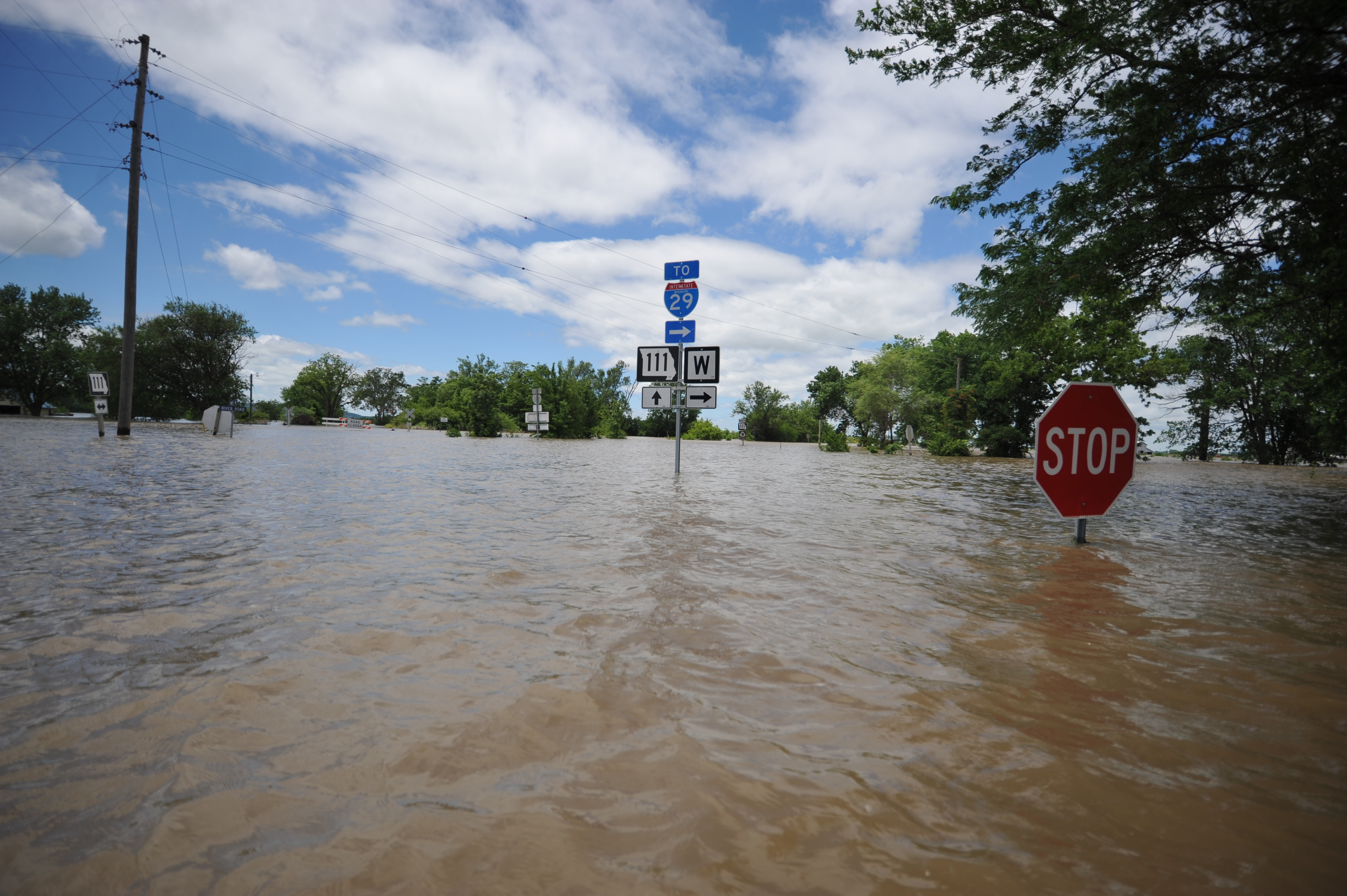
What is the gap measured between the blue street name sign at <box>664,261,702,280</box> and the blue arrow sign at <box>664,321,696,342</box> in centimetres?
89

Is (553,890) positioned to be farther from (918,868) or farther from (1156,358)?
(1156,358)

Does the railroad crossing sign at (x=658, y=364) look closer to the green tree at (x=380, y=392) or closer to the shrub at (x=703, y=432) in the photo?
the shrub at (x=703, y=432)

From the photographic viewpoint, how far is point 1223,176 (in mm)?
7398

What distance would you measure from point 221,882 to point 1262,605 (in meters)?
5.50

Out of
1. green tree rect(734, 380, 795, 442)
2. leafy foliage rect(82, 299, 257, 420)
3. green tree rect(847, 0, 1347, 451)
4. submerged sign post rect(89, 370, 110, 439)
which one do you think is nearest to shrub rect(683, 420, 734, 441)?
green tree rect(734, 380, 795, 442)

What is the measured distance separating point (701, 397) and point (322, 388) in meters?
127

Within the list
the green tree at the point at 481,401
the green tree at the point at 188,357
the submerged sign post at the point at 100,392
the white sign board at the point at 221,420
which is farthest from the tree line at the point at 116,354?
the submerged sign post at the point at 100,392

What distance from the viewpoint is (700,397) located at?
488 inches

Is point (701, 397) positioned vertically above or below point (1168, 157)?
below

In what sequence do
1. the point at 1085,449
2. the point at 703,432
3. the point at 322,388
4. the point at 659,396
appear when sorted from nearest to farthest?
1. the point at 1085,449
2. the point at 659,396
3. the point at 703,432
4. the point at 322,388

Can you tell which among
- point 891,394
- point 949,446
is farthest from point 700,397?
point 891,394

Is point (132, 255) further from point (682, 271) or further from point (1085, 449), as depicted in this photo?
point (1085, 449)

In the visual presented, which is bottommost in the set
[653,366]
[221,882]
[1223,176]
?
[221,882]

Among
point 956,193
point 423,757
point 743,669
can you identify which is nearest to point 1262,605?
point 743,669
